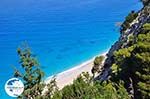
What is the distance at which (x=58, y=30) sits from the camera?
301 ft

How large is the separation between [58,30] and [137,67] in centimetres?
6607

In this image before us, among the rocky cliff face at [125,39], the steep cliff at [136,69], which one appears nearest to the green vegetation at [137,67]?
the steep cliff at [136,69]

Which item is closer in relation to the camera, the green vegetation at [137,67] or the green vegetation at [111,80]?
the green vegetation at [111,80]

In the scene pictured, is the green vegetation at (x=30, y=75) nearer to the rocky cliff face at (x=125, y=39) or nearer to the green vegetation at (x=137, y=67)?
the green vegetation at (x=137, y=67)

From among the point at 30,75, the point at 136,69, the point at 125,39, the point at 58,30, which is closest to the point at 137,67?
the point at 136,69

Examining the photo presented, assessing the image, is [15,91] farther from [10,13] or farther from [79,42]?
[10,13]

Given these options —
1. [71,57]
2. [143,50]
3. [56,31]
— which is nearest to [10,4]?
[56,31]

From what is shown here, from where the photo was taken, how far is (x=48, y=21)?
10038 cm

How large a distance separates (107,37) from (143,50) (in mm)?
55358

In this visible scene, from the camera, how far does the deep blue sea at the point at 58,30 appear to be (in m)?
71.0

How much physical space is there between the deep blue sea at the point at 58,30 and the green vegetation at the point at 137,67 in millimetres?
28163

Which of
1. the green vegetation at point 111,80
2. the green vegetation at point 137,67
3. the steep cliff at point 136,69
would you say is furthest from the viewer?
the steep cliff at point 136,69

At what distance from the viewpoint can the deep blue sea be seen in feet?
233

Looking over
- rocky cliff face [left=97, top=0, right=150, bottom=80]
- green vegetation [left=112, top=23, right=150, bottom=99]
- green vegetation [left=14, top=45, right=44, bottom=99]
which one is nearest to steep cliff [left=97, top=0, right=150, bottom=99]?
green vegetation [left=112, top=23, right=150, bottom=99]
